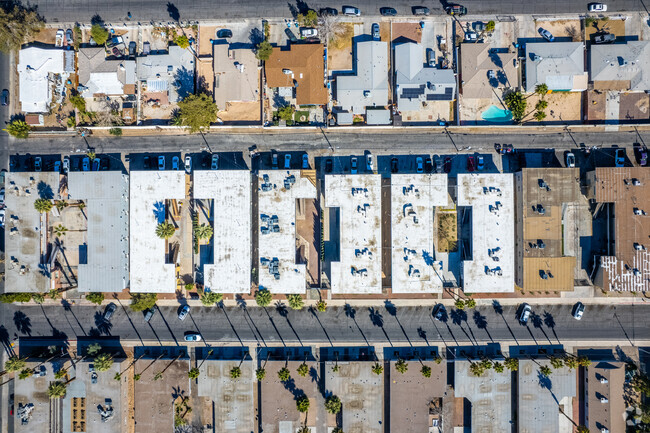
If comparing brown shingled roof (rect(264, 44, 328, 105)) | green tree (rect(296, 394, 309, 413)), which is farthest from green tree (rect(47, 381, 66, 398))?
brown shingled roof (rect(264, 44, 328, 105))

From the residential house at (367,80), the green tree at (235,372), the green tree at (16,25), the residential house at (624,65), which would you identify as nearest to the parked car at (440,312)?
the green tree at (235,372)

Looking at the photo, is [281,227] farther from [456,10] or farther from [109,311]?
[456,10]

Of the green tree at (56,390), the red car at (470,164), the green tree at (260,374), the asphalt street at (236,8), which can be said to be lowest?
the green tree at (56,390)

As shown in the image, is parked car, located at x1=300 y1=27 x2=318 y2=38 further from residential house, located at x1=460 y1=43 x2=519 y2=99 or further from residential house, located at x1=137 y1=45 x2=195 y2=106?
residential house, located at x1=460 y1=43 x2=519 y2=99

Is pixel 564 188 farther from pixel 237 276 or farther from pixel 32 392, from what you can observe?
pixel 32 392

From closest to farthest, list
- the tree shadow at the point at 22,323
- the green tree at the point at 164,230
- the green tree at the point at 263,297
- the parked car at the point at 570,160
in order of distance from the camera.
→ the green tree at the point at 164,230
the green tree at the point at 263,297
the parked car at the point at 570,160
the tree shadow at the point at 22,323

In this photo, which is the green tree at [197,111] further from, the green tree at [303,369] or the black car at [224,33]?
the green tree at [303,369]

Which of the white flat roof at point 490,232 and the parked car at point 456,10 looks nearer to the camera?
the white flat roof at point 490,232

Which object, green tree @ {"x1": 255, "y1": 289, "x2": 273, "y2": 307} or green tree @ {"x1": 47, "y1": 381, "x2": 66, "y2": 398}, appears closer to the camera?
green tree @ {"x1": 47, "y1": 381, "x2": 66, "y2": 398}
